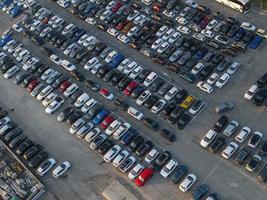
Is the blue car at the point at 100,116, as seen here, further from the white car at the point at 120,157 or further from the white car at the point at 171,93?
the white car at the point at 171,93

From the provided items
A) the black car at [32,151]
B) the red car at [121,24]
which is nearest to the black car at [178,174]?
the black car at [32,151]

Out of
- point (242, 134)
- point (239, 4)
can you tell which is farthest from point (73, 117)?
point (239, 4)

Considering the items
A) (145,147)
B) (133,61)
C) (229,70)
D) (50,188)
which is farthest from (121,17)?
(50,188)

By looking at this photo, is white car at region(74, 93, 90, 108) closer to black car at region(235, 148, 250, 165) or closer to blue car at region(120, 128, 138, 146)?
blue car at region(120, 128, 138, 146)

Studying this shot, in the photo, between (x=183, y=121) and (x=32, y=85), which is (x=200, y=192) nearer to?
(x=183, y=121)

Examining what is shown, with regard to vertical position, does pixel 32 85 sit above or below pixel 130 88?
above

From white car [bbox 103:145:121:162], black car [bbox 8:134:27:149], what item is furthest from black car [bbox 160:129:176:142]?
black car [bbox 8:134:27:149]
